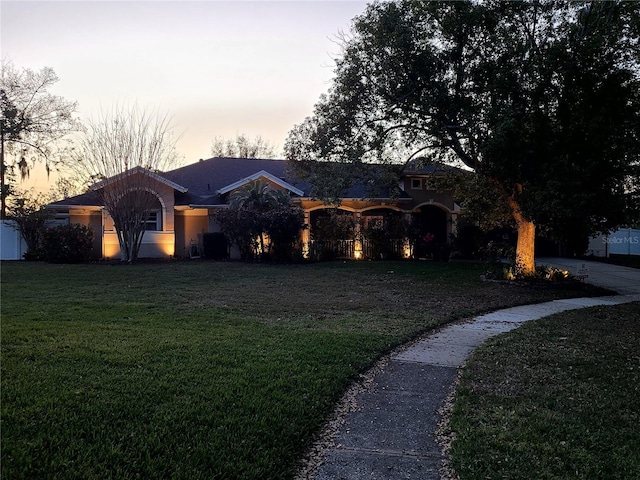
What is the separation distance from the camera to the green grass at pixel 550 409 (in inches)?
129

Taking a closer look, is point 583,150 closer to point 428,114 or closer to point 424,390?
point 428,114

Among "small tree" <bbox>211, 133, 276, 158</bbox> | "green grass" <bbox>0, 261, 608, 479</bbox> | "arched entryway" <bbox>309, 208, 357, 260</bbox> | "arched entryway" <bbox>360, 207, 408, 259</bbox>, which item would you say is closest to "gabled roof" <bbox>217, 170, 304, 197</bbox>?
"arched entryway" <bbox>309, 208, 357, 260</bbox>

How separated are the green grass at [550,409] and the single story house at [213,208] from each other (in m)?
13.1

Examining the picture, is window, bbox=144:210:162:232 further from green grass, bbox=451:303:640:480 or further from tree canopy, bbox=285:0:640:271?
green grass, bbox=451:303:640:480

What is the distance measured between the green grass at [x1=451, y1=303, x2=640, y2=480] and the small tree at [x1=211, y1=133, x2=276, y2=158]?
38.2 m

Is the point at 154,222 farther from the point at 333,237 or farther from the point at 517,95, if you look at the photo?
the point at 517,95

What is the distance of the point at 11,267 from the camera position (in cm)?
1603

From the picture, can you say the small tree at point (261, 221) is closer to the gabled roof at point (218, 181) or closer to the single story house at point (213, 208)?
the single story house at point (213, 208)

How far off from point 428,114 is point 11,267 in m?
14.6

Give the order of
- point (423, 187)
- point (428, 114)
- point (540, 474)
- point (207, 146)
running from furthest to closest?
point (207, 146) < point (423, 187) < point (428, 114) < point (540, 474)

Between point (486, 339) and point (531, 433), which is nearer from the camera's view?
point (531, 433)

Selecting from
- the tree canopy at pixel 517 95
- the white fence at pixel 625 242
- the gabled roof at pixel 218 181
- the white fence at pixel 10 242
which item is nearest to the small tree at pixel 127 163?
the gabled roof at pixel 218 181

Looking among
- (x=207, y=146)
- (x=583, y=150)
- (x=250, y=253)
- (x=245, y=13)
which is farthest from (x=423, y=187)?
(x=207, y=146)

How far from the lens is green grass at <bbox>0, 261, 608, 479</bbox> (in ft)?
10.5
